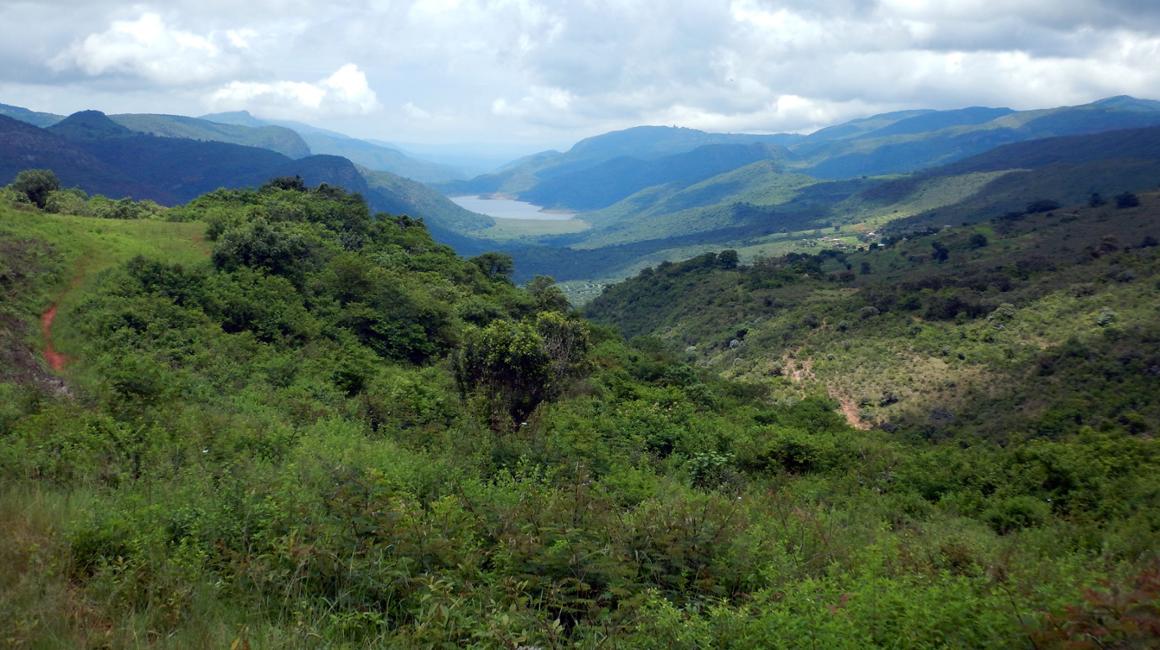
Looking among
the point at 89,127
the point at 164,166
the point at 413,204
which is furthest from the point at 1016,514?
the point at 89,127

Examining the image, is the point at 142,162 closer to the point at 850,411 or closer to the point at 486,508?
the point at 850,411

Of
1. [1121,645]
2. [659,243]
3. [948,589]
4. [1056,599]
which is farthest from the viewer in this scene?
[659,243]

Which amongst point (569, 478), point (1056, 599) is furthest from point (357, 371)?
point (1056, 599)

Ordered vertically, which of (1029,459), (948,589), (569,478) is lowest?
(1029,459)

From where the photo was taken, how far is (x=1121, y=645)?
9.25ft

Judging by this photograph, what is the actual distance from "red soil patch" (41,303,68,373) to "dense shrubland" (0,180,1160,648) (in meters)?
0.33

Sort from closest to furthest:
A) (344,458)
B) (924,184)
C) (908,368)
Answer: (344,458) → (908,368) → (924,184)

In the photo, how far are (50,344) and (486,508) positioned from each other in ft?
50.9

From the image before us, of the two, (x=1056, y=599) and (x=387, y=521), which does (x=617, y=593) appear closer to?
(x=387, y=521)

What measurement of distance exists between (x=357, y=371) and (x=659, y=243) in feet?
458

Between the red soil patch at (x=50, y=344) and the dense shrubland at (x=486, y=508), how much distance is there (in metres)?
0.33

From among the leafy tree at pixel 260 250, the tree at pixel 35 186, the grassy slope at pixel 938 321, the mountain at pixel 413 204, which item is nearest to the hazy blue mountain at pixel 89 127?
the mountain at pixel 413 204

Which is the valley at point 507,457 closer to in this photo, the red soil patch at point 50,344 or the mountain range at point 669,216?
the red soil patch at point 50,344

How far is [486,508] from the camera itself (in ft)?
17.5
